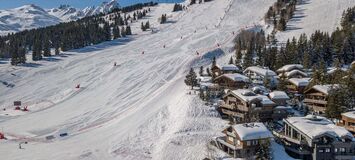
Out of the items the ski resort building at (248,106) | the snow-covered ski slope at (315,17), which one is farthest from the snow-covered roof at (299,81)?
the snow-covered ski slope at (315,17)

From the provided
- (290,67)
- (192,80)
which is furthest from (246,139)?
(290,67)

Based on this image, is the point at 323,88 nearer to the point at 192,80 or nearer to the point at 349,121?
the point at 349,121

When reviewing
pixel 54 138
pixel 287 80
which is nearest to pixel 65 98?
pixel 54 138

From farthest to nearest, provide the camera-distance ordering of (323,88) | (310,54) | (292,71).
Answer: (310,54), (292,71), (323,88)

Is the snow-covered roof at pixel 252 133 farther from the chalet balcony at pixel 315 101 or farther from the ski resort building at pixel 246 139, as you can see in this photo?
the chalet balcony at pixel 315 101

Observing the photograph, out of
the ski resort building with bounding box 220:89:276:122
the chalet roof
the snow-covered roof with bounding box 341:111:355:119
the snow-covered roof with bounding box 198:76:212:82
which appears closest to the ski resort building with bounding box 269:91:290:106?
the ski resort building with bounding box 220:89:276:122

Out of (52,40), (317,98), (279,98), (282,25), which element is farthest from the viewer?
(52,40)

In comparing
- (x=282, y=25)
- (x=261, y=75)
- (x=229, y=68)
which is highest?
(x=282, y=25)
